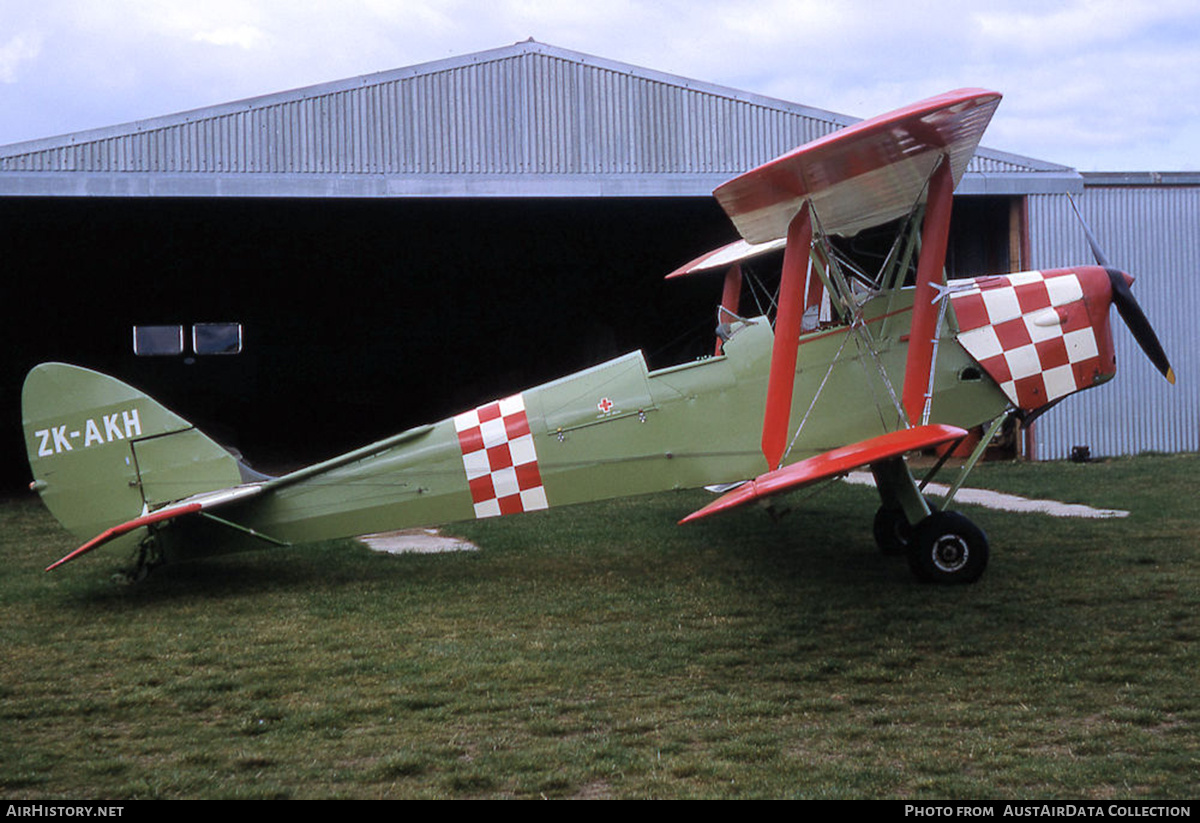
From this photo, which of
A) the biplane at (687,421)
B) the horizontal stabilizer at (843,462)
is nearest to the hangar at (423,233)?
the biplane at (687,421)

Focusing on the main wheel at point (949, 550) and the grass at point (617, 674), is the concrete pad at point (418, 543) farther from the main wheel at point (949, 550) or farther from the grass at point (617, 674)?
the main wheel at point (949, 550)

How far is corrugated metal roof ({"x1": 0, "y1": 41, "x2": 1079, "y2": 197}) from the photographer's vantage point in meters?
11.7

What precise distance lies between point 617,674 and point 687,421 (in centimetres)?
242

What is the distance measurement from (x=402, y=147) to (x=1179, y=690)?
10829 millimetres

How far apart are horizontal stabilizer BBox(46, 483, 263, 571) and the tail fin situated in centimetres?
14

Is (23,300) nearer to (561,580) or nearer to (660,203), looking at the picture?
(660,203)

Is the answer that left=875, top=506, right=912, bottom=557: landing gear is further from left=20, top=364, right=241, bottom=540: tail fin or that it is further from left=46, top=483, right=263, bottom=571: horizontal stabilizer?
left=20, top=364, right=241, bottom=540: tail fin

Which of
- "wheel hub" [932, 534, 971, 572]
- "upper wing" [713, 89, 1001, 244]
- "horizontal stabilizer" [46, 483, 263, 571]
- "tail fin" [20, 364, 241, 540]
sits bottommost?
"wheel hub" [932, 534, 971, 572]

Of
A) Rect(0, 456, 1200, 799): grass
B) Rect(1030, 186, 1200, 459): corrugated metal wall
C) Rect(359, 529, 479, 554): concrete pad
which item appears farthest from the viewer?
Rect(1030, 186, 1200, 459): corrugated metal wall

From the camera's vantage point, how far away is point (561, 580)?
6.84 metres

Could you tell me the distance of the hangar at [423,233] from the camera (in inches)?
479

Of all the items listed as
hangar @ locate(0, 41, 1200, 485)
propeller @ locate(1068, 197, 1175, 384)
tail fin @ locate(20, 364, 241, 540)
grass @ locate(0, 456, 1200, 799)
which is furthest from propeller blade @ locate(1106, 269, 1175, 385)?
hangar @ locate(0, 41, 1200, 485)

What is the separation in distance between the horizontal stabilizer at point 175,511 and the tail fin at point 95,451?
14 centimetres

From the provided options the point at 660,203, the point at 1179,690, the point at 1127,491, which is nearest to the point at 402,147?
the point at 660,203
